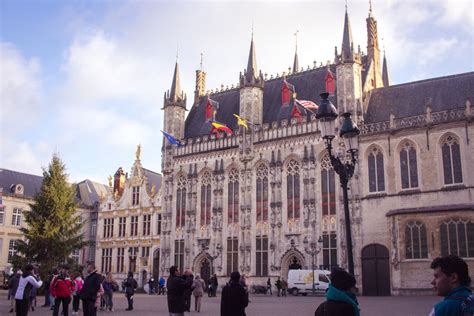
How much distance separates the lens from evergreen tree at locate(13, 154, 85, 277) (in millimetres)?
36531

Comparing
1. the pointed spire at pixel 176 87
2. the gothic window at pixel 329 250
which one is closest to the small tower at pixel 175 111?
the pointed spire at pixel 176 87

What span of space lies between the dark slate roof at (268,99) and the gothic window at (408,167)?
7.86 metres

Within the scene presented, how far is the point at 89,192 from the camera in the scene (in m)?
66.2

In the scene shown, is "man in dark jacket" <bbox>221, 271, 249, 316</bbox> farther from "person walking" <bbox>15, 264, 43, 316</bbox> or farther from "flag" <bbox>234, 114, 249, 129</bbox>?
"flag" <bbox>234, 114, 249, 129</bbox>

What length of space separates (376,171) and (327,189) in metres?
4.10

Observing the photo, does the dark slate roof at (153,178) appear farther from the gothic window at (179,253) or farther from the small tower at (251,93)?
the small tower at (251,93)

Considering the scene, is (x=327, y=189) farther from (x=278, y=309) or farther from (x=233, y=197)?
(x=278, y=309)

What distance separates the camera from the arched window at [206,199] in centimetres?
4694

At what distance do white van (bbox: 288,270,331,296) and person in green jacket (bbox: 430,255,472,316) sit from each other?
32.5 meters

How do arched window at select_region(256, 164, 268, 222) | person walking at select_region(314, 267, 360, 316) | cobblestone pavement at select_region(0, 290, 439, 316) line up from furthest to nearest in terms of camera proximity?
arched window at select_region(256, 164, 268, 222)
cobblestone pavement at select_region(0, 290, 439, 316)
person walking at select_region(314, 267, 360, 316)

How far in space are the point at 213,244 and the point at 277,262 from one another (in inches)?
273

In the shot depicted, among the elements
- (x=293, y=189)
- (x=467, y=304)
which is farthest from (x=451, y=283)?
(x=293, y=189)

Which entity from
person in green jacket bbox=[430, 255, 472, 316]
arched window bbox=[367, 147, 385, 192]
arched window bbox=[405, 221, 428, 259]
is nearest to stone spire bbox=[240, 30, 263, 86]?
arched window bbox=[367, 147, 385, 192]

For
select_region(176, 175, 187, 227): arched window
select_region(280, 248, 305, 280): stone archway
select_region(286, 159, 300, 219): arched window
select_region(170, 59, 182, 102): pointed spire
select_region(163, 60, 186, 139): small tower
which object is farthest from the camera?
select_region(170, 59, 182, 102): pointed spire
